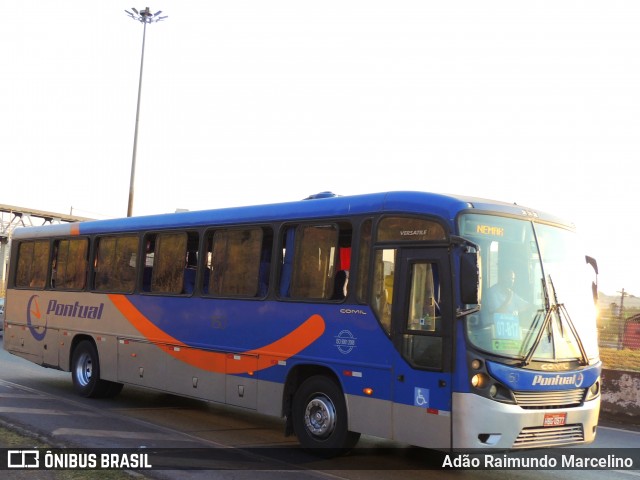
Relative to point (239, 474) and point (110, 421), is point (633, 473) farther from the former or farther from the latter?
point (110, 421)

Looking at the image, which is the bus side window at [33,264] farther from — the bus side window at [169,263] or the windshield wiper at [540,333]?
the windshield wiper at [540,333]

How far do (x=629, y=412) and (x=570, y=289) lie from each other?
6.38 m

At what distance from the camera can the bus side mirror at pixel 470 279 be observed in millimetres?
7691

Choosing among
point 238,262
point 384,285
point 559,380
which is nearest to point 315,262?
point 384,285

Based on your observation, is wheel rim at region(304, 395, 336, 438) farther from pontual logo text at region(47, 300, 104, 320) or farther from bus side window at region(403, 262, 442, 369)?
pontual logo text at region(47, 300, 104, 320)

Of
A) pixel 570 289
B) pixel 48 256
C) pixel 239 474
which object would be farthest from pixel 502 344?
pixel 48 256

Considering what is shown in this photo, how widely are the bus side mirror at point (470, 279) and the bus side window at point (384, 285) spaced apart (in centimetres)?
122

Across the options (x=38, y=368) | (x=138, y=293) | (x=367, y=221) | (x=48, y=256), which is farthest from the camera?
(x=38, y=368)

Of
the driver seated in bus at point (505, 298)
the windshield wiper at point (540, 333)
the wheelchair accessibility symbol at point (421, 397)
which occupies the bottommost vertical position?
the wheelchair accessibility symbol at point (421, 397)

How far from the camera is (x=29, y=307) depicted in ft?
52.9

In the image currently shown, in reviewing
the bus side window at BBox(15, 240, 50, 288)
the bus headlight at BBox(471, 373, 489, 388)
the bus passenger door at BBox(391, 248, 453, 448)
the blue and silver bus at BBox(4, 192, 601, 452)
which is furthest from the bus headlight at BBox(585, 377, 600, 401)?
the bus side window at BBox(15, 240, 50, 288)

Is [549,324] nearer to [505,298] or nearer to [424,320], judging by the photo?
[505,298]

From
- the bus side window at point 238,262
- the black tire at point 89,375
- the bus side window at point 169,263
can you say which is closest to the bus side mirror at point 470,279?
the bus side window at point 238,262

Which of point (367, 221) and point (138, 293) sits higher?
point (367, 221)
